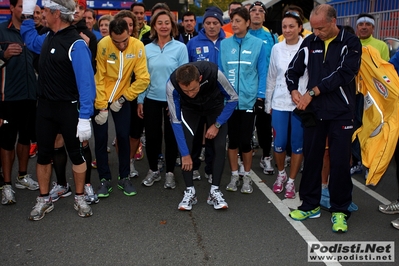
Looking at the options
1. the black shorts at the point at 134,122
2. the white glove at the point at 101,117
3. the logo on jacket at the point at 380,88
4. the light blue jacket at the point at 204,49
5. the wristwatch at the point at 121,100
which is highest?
the light blue jacket at the point at 204,49

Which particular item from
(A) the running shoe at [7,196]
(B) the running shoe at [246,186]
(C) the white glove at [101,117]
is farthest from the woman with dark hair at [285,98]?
(A) the running shoe at [7,196]

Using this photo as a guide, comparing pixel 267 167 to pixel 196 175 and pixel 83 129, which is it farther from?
pixel 83 129

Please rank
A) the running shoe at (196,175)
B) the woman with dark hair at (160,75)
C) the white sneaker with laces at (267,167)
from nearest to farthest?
the woman with dark hair at (160,75) < the running shoe at (196,175) < the white sneaker with laces at (267,167)

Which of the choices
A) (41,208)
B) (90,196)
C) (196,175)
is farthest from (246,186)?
(41,208)

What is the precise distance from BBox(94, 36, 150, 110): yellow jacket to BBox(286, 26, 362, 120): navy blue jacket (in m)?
1.86

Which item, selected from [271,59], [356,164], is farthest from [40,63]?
[356,164]

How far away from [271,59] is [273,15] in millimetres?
16500

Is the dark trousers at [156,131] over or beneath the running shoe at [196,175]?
over

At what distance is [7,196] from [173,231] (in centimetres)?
210

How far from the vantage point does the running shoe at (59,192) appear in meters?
5.25

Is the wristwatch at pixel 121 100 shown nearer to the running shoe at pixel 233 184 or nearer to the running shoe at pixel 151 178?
the running shoe at pixel 151 178

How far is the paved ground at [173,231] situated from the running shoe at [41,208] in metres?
0.06

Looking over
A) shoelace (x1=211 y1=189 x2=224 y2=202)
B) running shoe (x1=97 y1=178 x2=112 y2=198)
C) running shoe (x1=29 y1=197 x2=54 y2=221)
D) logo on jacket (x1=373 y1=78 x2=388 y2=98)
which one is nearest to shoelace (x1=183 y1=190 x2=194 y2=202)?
shoelace (x1=211 y1=189 x2=224 y2=202)

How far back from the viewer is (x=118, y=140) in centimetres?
543
